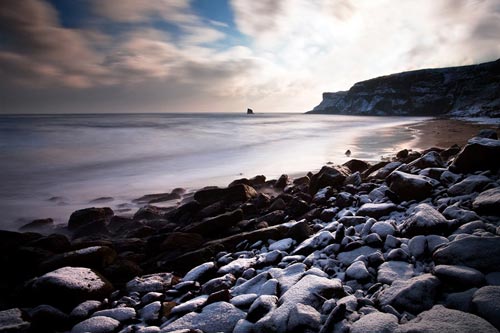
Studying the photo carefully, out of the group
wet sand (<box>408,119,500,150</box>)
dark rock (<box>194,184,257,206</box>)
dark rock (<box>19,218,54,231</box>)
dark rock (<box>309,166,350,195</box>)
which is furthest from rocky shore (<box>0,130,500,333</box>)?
wet sand (<box>408,119,500,150</box>)

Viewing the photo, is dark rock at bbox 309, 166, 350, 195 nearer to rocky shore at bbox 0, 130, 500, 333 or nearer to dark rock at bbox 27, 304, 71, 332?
rocky shore at bbox 0, 130, 500, 333

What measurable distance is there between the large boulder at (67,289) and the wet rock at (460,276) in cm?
351

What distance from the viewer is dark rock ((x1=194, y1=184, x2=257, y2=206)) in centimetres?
679

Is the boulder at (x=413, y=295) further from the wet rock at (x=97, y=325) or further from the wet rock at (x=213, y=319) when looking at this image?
the wet rock at (x=97, y=325)

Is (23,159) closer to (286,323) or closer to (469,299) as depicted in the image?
(286,323)

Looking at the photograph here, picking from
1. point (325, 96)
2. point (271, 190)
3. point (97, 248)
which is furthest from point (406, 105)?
point (97, 248)

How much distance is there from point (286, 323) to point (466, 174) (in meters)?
3.92

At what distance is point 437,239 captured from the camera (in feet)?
8.59

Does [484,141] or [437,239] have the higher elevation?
[484,141]

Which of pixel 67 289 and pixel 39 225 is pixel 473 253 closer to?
pixel 67 289

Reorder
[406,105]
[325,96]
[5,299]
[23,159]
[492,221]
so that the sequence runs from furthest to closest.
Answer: [325,96] → [406,105] → [23,159] → [5,299] → [492,221]

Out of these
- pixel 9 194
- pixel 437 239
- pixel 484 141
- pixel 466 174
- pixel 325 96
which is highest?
pixel 325 96

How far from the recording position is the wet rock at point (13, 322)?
255cm

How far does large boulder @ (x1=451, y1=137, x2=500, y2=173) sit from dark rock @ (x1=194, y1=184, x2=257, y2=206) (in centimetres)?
432
